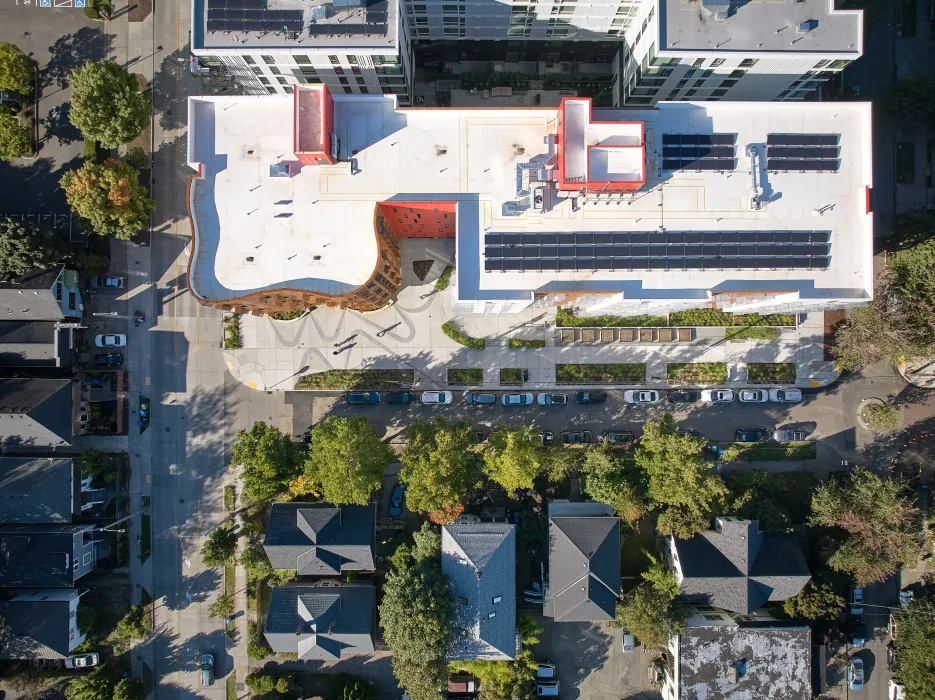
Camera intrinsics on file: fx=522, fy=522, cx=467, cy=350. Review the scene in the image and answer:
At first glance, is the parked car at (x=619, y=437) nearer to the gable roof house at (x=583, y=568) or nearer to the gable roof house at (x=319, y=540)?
the gable roof house at (x=583, y=568)

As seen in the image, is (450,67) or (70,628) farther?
(450,67)

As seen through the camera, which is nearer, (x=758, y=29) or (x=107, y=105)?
(x=758, y=29)

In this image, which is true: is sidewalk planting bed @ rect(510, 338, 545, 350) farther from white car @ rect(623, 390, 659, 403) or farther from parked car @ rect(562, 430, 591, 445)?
white car @ rect(623, 390, 659, 403)

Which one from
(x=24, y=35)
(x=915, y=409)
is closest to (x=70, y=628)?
(x=24, y=35)

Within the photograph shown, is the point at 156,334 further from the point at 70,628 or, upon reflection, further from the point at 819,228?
the point at 819,228

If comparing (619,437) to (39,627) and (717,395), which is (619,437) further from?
(39,627)

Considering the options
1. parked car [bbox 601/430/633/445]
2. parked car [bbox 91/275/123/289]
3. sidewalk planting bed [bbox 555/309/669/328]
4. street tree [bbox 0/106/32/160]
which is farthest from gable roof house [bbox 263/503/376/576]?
street tree [bbox 0/106/32/160]

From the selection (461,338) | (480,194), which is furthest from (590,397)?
(480,194)
